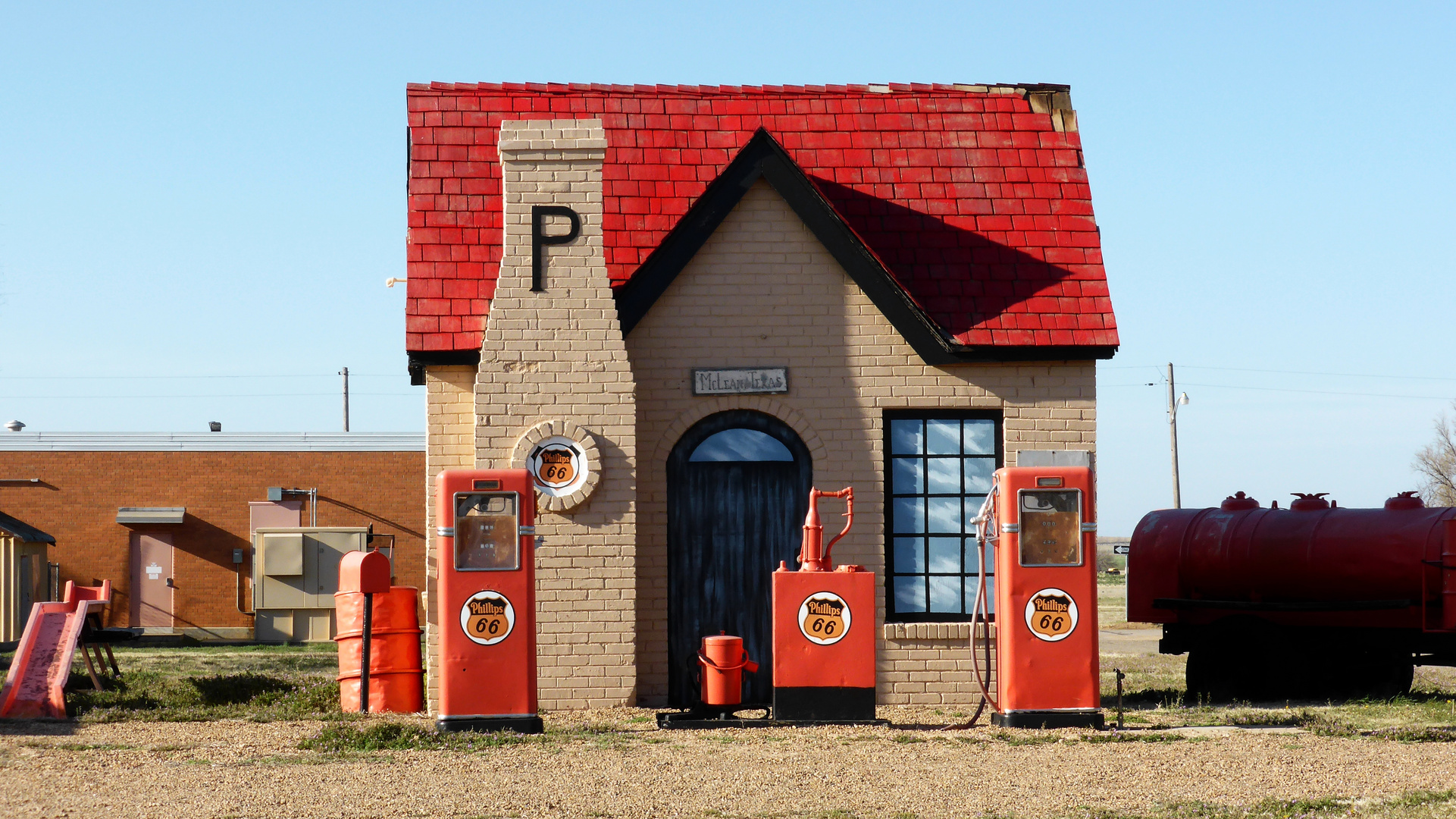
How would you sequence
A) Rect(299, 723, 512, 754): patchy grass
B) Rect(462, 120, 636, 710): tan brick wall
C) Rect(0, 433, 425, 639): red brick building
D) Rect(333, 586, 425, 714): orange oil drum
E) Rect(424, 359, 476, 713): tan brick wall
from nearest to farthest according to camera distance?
Rect(299, 723, 512, 754): patchy grass < Rect(462, 120, 636, 710): tan brick wall < Rect(333, 586, 425, 714): orange oil drum < Rect(424, 359, 476, 713): tan brick wall < Rect(0, 433, 425, 639): red brick building

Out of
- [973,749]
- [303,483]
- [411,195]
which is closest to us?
[973,749]

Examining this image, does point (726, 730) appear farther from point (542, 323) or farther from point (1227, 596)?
point (1227, 596)

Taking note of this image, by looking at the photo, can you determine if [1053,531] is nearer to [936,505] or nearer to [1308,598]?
[936,505]

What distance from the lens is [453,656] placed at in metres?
11.6

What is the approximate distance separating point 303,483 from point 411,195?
1990 cm

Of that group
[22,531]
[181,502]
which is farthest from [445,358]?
[181,502]

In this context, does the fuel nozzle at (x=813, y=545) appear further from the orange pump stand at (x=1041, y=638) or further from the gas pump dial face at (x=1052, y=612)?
the gas pump dial face at (x=1052, y=612)

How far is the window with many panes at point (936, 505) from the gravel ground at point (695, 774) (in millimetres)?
2559

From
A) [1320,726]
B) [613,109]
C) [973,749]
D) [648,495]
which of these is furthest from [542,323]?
[1320,726]

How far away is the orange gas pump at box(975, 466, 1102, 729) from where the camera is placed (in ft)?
38.6

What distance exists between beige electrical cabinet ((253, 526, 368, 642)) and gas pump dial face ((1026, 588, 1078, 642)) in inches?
818

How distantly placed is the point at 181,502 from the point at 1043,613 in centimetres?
2567

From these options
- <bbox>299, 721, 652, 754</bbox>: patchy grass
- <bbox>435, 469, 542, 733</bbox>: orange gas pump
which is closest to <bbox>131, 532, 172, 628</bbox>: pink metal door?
<bbox>299, 721, 652, 754</bbox>: patchy grass

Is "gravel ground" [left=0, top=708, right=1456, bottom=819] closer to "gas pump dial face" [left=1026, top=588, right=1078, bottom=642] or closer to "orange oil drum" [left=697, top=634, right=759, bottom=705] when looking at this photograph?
"orange oil drum" [left=697, top=634, right=759, bottom=705]
